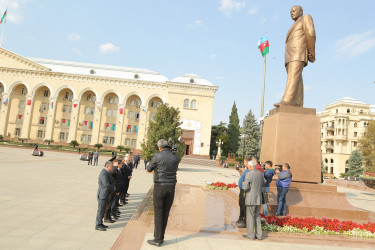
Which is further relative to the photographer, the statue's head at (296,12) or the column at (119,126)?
the column at (119,126)

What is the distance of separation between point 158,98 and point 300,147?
147 ft

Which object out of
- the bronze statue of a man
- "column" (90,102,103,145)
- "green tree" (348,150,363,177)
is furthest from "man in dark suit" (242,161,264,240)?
"green tree" (348,150,363,177)

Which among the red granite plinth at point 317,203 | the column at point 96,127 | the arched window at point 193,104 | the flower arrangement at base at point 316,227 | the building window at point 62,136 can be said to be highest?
the arched window at point 193,104

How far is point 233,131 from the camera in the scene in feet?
206

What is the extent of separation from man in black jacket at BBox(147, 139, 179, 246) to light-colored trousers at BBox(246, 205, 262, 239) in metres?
1.96

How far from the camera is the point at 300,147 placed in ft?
29.4

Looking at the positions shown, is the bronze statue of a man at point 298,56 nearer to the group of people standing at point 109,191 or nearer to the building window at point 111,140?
the group of people standing at point 109,191

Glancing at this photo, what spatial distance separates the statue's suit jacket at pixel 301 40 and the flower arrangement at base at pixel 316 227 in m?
5.71

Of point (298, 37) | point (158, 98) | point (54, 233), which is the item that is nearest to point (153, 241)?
point (54, 233)

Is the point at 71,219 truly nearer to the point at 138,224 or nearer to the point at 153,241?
the point at 138,224

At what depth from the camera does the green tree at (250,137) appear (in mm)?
49219

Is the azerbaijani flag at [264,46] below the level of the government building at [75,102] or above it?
above

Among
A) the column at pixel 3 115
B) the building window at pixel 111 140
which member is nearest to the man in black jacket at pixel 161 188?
the building window at pixel 111 140

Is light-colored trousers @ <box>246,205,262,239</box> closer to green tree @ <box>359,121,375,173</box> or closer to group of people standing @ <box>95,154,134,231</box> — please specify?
group of people standing @ <box>95,154,134,231</box>
